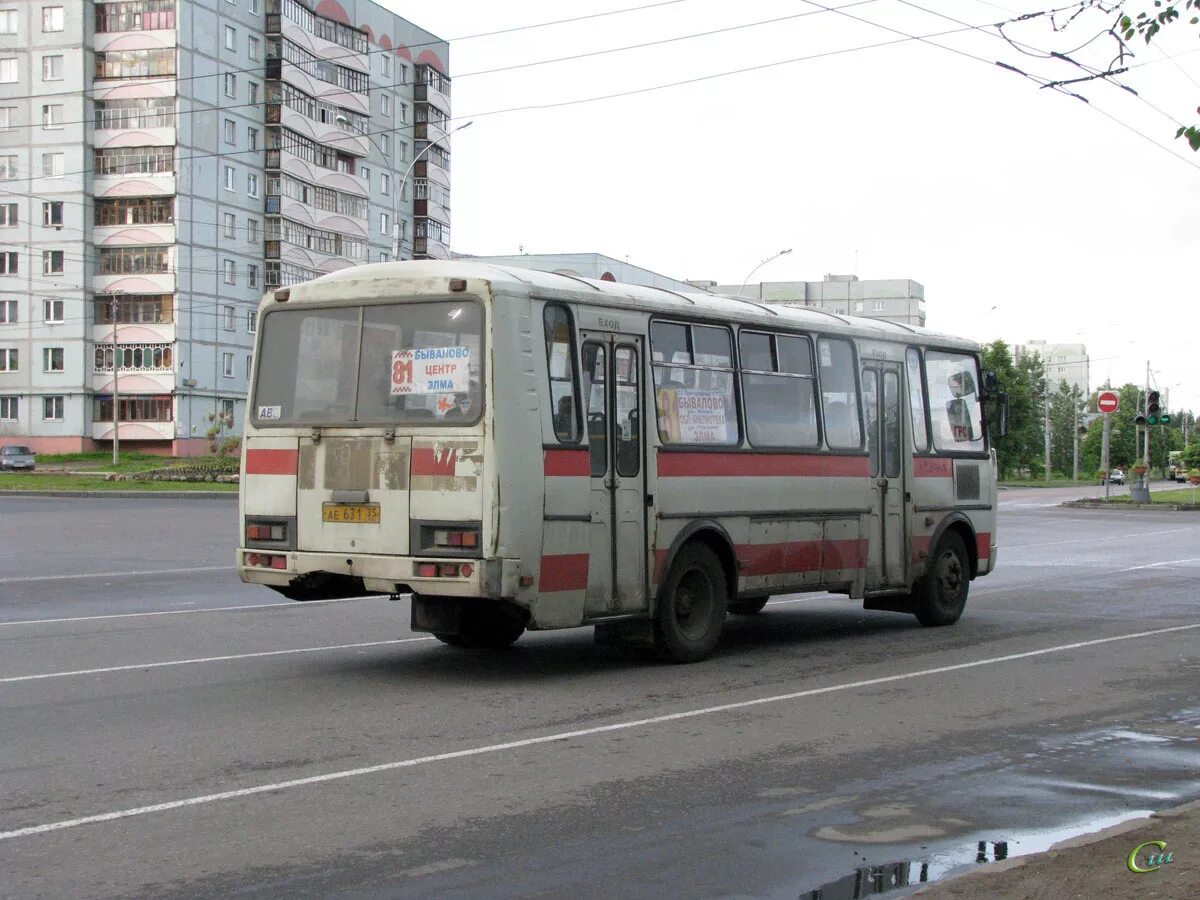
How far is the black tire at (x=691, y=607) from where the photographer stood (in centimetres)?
1196

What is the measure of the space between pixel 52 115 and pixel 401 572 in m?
75.3

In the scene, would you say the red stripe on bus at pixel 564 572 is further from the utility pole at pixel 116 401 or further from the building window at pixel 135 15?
the building window at pixel 135 15

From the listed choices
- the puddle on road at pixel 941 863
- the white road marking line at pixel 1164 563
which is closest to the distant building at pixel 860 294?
the white road marking line at pixel 1164 563

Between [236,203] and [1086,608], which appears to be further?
[236,203]

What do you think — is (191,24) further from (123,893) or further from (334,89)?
(123,893)

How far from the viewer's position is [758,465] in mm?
12969

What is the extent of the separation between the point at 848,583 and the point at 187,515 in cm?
2336

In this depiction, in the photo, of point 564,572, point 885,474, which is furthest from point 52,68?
point 564,572

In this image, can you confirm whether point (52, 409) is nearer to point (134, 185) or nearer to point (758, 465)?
point (134, 185)

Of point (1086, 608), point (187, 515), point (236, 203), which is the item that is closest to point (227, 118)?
point (236, 203)

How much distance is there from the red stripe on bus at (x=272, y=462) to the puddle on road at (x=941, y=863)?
634cm

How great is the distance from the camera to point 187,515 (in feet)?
113

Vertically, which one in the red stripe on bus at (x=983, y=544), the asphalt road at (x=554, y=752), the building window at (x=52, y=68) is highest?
the building window at (x=52, y=68)

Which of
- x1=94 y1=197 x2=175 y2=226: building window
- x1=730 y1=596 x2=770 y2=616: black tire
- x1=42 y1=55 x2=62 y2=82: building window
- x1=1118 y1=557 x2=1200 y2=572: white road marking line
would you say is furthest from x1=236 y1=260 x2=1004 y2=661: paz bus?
x1=42 y1=55 x2=62 y2=82: building window
